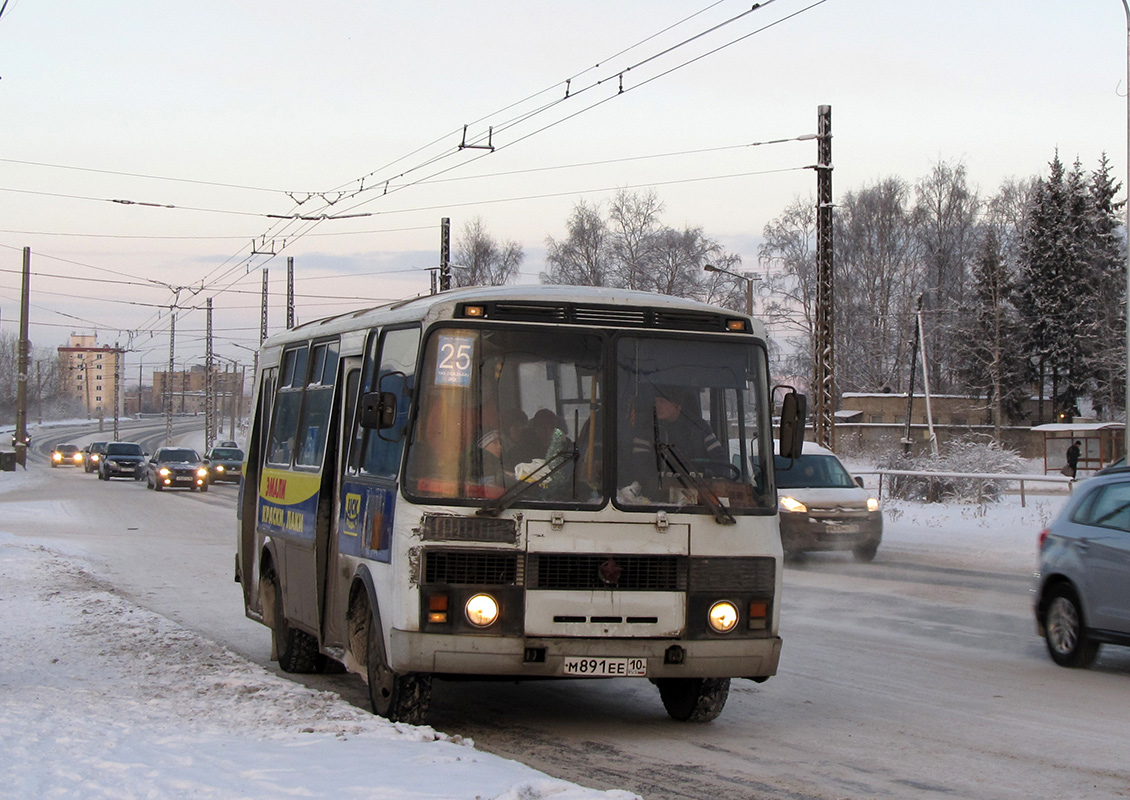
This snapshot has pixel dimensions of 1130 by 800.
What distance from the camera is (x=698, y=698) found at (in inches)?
324

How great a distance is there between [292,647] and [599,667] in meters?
3.54

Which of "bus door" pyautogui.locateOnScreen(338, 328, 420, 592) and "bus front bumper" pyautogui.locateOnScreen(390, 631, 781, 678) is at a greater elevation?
"bus door" pyautogui.locateOnScreen(338, 328, 420, 592)

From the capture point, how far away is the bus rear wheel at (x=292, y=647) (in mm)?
10156

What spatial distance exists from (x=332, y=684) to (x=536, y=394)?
3.42m

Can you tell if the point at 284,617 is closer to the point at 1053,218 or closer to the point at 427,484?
the point at 427,484

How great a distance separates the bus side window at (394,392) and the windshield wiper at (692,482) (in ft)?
4.80

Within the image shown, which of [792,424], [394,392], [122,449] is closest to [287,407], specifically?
[394,392]

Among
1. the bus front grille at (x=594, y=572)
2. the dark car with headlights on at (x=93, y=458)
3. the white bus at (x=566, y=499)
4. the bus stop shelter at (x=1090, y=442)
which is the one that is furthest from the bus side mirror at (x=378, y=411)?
the dark car with headlights on at (x=93, y=458)

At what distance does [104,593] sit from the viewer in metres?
15.1

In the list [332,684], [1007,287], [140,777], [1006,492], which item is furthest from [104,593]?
[1007,287]

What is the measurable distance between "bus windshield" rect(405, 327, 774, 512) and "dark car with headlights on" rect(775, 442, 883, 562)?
12.0 meters

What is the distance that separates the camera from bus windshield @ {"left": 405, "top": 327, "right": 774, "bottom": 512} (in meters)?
7.57

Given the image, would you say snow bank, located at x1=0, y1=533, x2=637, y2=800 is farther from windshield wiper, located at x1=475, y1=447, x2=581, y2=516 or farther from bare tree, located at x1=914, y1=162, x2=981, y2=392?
bare tree, located at x1=914, y1=162, x2=981, y2=392

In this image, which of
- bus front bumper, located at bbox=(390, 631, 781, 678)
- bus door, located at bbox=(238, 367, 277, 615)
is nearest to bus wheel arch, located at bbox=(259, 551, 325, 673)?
bus door, located at bbox=(238, 367, 277, 615)
